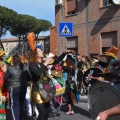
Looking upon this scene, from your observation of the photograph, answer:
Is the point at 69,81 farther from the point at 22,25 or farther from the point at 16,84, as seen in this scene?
the point at 22,25

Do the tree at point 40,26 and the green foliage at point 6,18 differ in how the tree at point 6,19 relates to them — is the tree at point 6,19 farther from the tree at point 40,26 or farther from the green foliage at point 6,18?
the tree at point 40,26

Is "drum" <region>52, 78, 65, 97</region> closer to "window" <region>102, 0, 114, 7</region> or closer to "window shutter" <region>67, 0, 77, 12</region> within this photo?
"window" <region>102, 0, 114, 7</region>

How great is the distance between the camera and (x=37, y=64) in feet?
15.0

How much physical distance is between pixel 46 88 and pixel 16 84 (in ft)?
3.03

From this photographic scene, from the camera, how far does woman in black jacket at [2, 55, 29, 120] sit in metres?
5.29

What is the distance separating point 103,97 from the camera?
2777mm

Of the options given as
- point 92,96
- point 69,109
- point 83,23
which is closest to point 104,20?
point 83,23

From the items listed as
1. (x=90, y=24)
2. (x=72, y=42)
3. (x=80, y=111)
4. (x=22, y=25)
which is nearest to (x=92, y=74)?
(x=80, y=111)

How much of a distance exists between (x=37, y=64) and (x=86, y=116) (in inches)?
113

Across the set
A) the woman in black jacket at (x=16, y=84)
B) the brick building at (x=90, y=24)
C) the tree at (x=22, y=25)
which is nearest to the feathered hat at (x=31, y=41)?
the woman in black jacket at (x=16, y=84)

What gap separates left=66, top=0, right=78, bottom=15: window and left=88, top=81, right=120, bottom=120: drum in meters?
17.9

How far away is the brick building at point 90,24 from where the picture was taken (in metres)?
17.1

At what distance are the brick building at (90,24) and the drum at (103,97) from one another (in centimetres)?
1389

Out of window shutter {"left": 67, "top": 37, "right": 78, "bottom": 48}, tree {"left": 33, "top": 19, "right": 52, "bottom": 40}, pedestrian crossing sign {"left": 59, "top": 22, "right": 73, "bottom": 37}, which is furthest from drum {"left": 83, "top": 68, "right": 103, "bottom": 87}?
tree {"left": 33, "top": 19, "right": 52, "bottom": 40}
